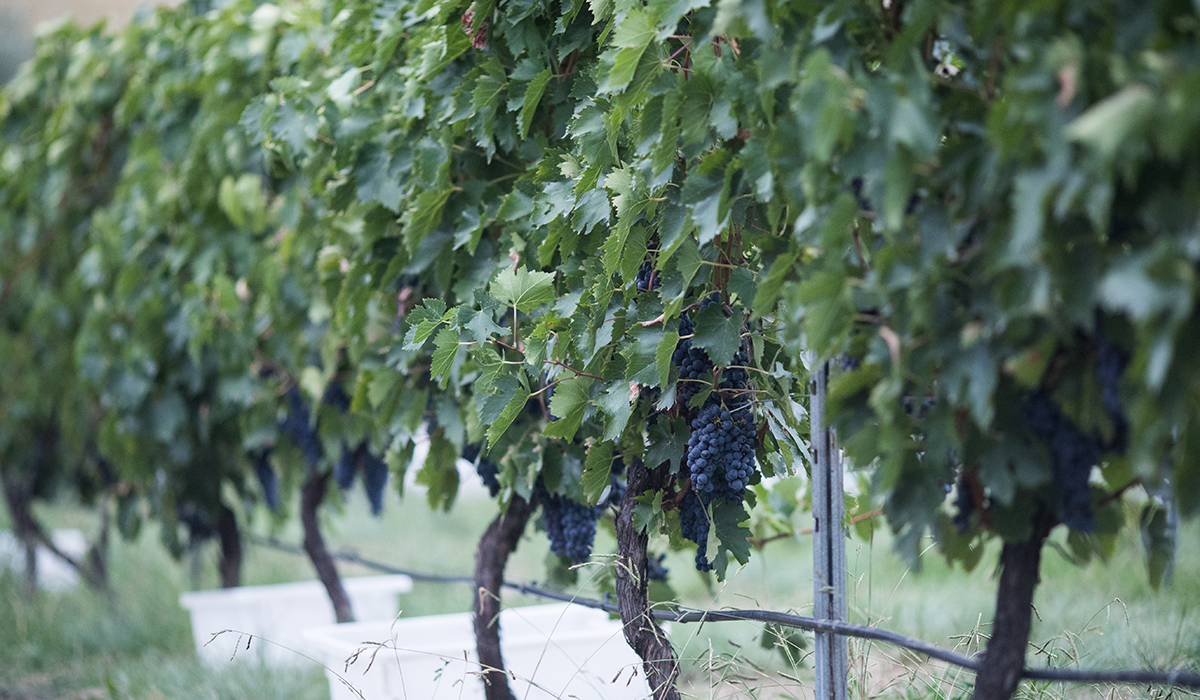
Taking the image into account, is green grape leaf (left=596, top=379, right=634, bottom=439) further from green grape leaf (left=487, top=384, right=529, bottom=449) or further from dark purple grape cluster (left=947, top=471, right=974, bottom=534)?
dark purple grape cluster (left=947, top=471, right=974, bottom=534)

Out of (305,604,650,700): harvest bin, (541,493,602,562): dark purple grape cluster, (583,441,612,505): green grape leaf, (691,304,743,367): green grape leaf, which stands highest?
(691,304,743,367): green grape leaf

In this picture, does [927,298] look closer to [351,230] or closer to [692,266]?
[692,266]

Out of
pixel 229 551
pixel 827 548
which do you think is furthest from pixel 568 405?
pixel 229 551

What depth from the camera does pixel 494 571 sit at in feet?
6.45

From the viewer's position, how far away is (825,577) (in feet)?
4.41

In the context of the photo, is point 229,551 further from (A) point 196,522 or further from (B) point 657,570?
(B) point 657,570

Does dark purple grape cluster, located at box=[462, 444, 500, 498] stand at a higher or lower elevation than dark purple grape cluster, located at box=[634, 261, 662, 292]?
lower

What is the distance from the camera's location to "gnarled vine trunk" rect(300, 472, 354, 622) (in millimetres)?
2773

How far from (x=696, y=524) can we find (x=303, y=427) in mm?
1529

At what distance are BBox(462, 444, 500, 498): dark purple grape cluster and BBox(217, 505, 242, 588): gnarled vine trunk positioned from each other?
5.91 ft

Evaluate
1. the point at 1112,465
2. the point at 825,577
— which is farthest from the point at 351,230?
the point at 1112,465

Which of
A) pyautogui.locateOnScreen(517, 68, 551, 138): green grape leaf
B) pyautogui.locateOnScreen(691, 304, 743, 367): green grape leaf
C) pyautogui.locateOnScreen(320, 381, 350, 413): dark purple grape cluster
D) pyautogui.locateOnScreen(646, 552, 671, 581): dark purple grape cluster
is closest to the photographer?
pyautogui.locateOnScreen(691, 304, 743, 367): green grape leaf

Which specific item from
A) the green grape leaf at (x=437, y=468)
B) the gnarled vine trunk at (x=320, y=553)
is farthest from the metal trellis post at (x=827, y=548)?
the gnarled vine trunk at (x=320, y=553)

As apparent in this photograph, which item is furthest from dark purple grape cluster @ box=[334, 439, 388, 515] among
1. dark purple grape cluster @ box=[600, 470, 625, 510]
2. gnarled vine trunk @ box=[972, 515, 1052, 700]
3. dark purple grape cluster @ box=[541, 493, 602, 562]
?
→ gnarled vine trunk @ box=[972, 515, 1052, 700]
